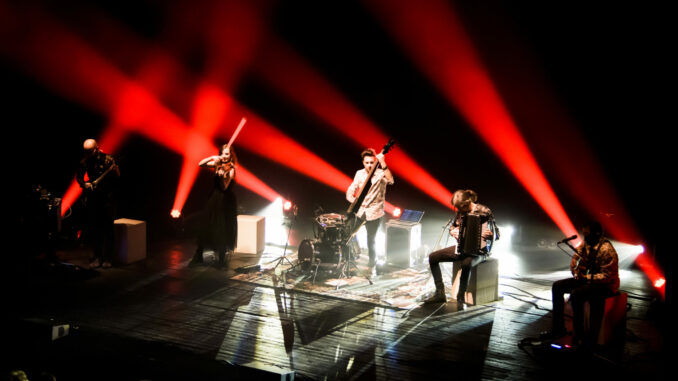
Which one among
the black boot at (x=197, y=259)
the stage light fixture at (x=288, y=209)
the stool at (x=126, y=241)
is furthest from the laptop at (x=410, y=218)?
the stool at (x=126, y=241)

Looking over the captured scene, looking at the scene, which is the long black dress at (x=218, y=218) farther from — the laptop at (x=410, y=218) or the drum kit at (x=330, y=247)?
the laptop at (x=410, y=218)

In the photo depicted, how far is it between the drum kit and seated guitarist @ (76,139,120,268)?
10.1 feet

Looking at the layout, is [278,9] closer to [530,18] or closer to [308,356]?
[530,18]

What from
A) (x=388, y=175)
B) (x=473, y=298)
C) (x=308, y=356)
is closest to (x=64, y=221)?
(x=388, y=175)

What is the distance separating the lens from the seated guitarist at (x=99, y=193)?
726 centimetres

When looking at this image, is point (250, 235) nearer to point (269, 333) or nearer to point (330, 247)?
point (330, 247)

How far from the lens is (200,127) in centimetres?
1081

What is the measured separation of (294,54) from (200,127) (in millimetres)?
2689

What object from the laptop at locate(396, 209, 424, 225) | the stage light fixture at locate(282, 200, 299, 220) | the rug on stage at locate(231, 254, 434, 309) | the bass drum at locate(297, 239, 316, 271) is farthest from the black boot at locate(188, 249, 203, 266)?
the laptop at locate(396, 209, 424, 225)

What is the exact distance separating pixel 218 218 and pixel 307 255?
5.06ft

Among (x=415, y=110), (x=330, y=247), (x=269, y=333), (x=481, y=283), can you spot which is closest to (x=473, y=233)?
(x=481, y=283)

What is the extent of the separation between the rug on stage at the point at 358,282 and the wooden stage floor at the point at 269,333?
219mm

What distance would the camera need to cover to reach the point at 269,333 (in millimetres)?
4969

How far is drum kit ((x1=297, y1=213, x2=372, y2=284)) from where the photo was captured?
23.1ft
